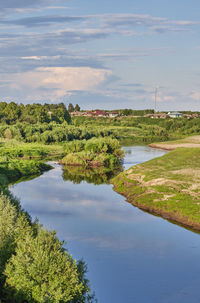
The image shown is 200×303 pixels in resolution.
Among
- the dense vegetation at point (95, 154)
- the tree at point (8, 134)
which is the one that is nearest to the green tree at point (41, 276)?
the dense vegetation at point (95, 154)

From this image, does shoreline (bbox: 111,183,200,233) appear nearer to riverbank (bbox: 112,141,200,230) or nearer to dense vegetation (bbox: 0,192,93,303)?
riverbank (bbox: 112,141,200,230)

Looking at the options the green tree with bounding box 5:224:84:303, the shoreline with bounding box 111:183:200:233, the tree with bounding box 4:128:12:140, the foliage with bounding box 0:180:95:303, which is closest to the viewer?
the green tree with bounding box 5:224:84:303

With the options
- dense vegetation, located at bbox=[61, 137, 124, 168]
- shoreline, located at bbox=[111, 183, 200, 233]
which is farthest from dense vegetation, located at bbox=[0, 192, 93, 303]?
dense vegetation, located at bbox=[61, 137, 124, 168]

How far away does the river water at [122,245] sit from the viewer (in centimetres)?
3569

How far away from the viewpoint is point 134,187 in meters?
71.1

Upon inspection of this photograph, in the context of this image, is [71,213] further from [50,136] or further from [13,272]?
[50,136]

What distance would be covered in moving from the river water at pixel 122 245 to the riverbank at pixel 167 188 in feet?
6.40

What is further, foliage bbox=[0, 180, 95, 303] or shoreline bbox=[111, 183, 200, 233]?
shoreline bbox=[111, 183, 200, 233]

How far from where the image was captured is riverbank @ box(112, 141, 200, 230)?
55844 millimetres

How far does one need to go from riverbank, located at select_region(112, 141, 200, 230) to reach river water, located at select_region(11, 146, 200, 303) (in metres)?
1.95

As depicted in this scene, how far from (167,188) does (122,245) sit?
21.4 m

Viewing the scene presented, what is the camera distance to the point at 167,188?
64688mm

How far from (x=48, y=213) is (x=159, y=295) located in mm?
27027

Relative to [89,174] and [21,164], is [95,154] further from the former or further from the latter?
[21,164]
